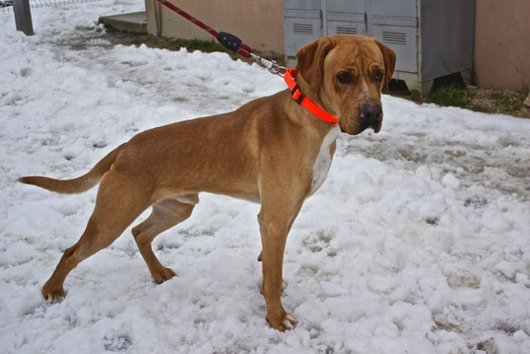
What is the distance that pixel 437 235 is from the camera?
14.8ft

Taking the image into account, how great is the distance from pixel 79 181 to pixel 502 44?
563 centimetres

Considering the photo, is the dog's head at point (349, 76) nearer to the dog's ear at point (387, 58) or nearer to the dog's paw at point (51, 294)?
the dog's ear at point (387, 58)

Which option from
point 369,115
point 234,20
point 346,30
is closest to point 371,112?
point 369,115

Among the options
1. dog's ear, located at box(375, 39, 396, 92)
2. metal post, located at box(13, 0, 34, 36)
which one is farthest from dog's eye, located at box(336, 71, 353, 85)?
metal post, located at box(13, 0, 34, 36)

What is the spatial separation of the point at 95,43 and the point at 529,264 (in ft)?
31.1

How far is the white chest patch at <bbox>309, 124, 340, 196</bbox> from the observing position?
11.5 ft

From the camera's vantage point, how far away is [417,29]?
285 inches

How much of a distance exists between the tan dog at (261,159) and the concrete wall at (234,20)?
20.7 feet

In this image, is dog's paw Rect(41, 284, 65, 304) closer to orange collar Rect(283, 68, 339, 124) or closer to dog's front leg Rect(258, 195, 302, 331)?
dog's front leg Rect(258, 195, 302, 331)

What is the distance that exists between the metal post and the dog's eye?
10.4 metres

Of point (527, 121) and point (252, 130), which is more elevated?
point (252, 130)

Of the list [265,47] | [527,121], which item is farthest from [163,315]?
[265,47]

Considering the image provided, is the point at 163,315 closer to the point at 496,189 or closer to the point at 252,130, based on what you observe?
the point at 252,130

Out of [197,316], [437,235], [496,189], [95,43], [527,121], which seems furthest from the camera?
[95,43]
